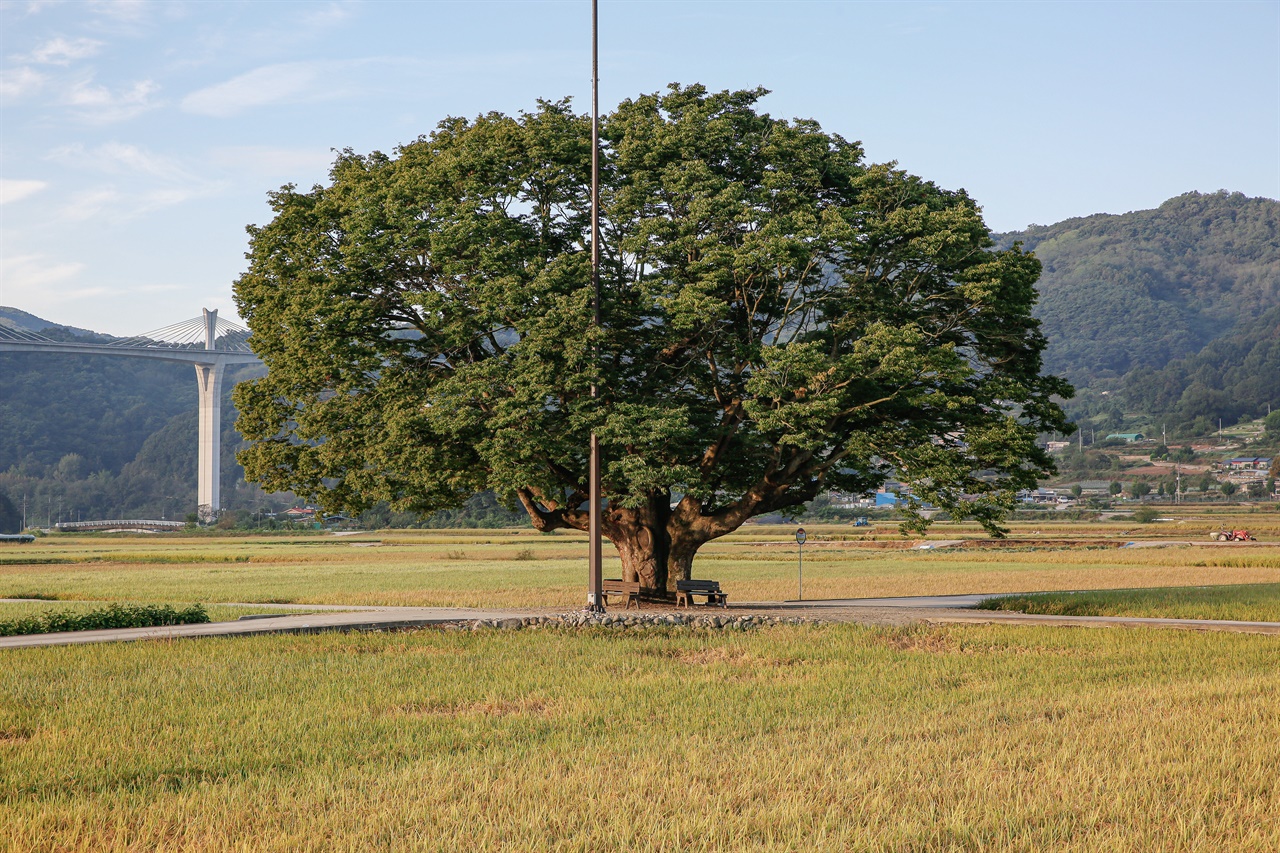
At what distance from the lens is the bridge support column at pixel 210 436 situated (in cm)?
13312

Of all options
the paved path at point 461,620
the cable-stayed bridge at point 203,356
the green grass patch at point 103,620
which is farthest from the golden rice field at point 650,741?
the cable-stayed bridge at point 203,356

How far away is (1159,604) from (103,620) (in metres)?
25.3

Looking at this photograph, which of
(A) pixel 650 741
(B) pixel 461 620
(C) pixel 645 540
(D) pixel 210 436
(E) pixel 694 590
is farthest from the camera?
(D) pixel 210 436

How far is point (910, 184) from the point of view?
29984 mm

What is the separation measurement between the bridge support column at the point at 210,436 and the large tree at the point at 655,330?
107 m

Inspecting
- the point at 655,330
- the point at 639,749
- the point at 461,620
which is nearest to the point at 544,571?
the point at 655,330

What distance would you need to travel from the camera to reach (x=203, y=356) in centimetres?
14438

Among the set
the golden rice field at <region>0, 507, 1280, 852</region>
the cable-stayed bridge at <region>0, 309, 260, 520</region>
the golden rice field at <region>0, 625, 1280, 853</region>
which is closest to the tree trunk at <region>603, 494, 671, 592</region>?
the golden rice field at <region>0, 507, 1280, 852</region>

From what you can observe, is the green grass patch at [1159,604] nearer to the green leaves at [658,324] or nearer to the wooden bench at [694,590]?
the green leaves at [658,324]

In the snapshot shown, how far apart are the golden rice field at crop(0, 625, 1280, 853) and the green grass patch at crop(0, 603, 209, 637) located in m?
4.78

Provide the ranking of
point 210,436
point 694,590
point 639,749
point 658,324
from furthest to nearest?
point 210,436 → point 658,324 → point 694,590 → point 639,749

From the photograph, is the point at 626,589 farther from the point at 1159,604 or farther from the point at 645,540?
the point at 1159,604

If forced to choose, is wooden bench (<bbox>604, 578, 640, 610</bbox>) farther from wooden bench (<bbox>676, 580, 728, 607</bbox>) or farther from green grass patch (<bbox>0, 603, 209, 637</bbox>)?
green grass patch (<bbox>0, 603, 209, 637</bbox>)

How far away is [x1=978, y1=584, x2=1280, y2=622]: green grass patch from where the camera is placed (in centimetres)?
2634
